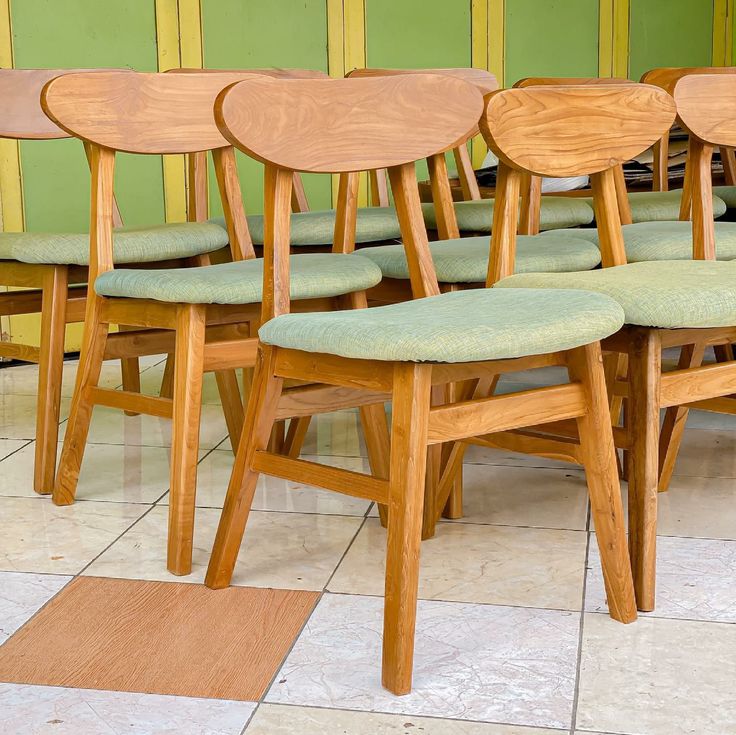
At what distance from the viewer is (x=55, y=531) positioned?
2.21 metres

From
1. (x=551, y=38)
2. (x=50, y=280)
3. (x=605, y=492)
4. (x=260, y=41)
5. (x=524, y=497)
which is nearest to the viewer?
(x=605, y=492)

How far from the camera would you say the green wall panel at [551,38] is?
5262 millimetres

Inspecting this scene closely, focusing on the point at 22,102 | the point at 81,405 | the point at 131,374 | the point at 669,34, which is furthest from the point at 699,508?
the point at 669,34

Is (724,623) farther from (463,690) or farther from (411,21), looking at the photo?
(411,21)

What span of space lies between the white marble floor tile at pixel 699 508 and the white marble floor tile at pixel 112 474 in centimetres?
106

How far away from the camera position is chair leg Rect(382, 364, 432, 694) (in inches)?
58.8

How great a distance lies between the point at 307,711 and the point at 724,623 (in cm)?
67

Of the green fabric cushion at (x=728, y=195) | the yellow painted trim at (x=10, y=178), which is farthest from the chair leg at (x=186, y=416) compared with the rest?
the yellow painted trim at (x=10, y=178)

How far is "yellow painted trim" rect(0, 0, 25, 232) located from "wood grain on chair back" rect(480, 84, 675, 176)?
102 inches

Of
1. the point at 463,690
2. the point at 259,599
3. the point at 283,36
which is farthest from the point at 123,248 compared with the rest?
the point at 283,36

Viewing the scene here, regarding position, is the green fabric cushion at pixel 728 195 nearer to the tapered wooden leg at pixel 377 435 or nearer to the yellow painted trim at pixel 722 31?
the tapered wooden leg at pixel 377 435

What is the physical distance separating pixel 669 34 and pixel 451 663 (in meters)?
4.94

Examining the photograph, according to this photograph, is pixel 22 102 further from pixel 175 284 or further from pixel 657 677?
pixel 657 677

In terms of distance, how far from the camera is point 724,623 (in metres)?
1.72
